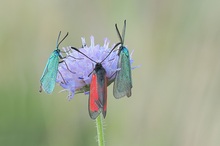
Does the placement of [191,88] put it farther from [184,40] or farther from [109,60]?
[109,60]

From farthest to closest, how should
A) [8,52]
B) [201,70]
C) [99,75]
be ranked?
[8,52], [201,70], [99,75]

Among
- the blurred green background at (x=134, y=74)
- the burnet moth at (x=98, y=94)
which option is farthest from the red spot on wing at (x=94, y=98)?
the blurred green background at (x=134, y=74)

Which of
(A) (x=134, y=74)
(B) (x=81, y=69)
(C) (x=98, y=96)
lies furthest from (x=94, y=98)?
(A) (x=134, y=74)

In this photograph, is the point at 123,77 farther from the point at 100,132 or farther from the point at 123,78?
the point at 100,132

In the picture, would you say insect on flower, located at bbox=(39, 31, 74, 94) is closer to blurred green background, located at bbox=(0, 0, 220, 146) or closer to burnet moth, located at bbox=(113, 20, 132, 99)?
burnet moth, located at bbox=(113, 20, 132, 99)

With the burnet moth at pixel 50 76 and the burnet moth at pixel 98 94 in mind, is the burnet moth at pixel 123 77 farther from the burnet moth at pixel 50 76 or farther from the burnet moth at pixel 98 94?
the burnet moth at pixel 50 76

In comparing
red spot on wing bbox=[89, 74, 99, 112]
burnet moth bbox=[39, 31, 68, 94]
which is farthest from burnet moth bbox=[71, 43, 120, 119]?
burnet moth bbox=[39, 31, 68, 94]

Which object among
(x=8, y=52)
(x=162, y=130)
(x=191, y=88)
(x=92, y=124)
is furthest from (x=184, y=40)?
(x=8, y=52)
